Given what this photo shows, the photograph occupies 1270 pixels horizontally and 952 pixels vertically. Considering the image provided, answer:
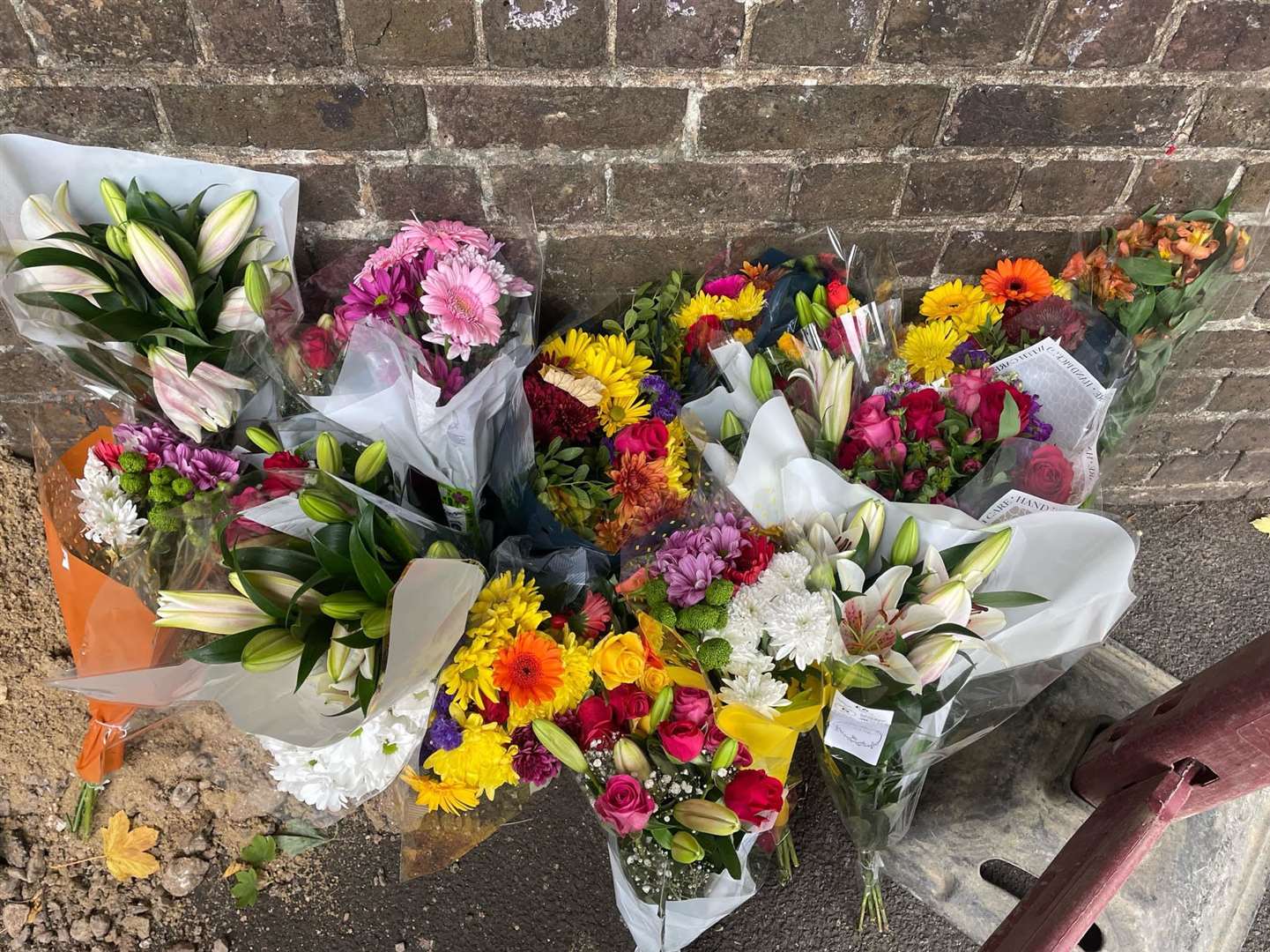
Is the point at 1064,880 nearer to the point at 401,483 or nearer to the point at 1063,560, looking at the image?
the point at 1063,560

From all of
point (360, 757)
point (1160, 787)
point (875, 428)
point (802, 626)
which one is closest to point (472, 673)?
point (360, 757)

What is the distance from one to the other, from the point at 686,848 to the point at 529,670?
29 cm

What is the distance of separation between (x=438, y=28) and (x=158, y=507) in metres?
0.72

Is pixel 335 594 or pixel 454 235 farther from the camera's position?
pixel 454 235

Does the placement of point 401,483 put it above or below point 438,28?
below

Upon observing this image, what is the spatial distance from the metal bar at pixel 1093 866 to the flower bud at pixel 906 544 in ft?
1.27

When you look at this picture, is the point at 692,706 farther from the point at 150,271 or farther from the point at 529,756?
the point at 150,271

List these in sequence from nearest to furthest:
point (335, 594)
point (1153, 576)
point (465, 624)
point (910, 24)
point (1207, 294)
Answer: point (335, 594) → point (465, 624) → point (910, 24) → point (1207, 294) → point (1153, 576)

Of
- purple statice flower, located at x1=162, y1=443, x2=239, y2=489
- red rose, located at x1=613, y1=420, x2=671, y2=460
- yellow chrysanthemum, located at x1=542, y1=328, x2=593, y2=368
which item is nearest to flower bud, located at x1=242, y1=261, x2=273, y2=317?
purple statice flower, located at x1=162, y1=443, x2=239, y2=489

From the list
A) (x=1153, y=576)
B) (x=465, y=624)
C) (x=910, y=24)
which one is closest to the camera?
(x=465, y=624)

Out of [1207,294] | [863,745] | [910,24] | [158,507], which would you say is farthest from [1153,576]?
[158,507]

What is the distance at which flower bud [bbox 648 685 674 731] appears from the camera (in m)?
0.98

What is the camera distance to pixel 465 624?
962 millimetres

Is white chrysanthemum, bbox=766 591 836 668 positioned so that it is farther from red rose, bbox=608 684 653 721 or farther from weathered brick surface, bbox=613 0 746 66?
weathered brick surface, bbox=613 0 746 66
